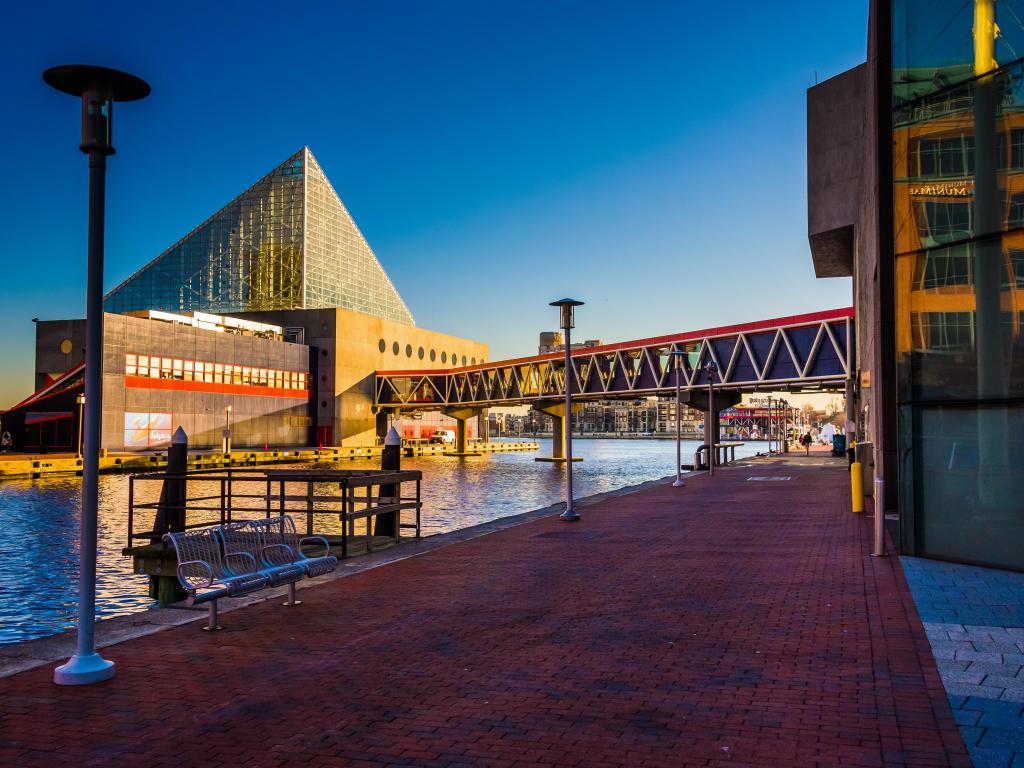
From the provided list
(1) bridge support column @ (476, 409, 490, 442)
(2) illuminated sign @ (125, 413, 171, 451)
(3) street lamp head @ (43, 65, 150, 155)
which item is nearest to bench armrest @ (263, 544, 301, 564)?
(3) street lamp head @ (43, 65, 150, 155)

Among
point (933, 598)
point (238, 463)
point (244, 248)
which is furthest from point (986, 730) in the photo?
point (244, 248)

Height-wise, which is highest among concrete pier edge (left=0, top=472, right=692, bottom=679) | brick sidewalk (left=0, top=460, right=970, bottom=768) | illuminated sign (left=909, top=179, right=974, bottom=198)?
illuminated sign (left=909, top=179, right=974, bottom=198)

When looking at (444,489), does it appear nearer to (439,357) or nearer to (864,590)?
(864,590)

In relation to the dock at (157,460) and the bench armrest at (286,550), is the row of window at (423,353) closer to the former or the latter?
the dock at (157,460)

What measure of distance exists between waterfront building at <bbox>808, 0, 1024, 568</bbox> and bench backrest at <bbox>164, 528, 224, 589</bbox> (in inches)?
394

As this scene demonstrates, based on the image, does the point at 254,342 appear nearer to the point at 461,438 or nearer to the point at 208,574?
the point at 461,438

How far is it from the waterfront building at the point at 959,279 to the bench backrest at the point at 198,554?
10.0 m

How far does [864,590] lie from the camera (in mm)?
10898

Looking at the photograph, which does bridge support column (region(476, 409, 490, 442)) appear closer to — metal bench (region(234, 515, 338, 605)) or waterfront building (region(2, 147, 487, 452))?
waterfront building (region(2, 147, 487, 452))

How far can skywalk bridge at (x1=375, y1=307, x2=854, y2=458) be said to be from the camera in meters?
50.8

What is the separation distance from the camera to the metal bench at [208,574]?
888 centimetres

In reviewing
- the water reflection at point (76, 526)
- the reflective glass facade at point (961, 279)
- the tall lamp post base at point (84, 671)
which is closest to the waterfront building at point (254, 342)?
the water reflection at point (76, 526)

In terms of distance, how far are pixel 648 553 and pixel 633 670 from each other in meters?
7.27

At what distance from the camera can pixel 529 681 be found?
23.3ft
